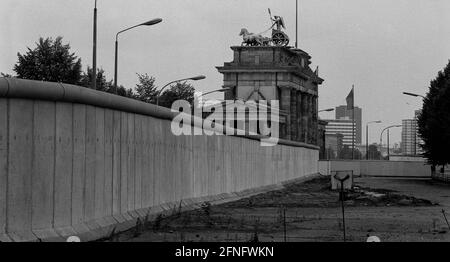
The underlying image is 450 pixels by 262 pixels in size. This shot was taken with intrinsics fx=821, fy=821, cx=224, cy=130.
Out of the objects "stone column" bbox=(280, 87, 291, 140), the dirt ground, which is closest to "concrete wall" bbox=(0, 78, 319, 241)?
the dirt ground

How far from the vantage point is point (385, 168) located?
109312 mm

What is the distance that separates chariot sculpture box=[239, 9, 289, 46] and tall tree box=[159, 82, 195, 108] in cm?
3222

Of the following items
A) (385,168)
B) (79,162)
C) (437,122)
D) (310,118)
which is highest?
(310,118)

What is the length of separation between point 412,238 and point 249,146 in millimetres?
23401

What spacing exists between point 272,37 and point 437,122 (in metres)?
58.3

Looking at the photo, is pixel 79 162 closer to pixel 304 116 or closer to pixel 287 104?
pixel 287 104

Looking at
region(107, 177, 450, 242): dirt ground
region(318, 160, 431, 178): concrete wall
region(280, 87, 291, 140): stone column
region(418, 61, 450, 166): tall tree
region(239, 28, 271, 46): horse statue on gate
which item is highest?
region(239, 28, 271, 46): horse statue on gate

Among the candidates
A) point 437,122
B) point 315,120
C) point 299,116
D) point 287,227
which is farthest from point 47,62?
point 315,120

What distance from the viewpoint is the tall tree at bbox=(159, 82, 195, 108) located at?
267 feet

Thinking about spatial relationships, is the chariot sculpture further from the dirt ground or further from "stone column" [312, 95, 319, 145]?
the dirt ground

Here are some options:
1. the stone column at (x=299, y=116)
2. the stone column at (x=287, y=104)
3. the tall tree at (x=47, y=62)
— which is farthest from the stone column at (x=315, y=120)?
the tall tree at (x=47, y=62)

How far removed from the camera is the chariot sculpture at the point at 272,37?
4619 inches

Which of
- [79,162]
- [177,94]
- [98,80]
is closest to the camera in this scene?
[79,162]
